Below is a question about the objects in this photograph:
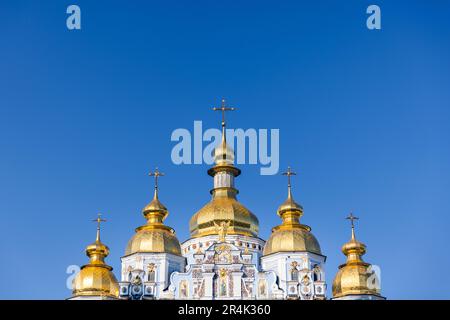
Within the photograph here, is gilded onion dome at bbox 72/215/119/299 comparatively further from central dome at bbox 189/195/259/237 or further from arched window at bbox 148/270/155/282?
central dome at bbox 189/195/259/237

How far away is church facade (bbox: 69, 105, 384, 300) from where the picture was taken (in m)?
50.6

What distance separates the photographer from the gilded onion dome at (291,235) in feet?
178

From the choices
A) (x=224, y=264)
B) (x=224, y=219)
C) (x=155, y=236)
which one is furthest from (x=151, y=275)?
(x=224, y=219)

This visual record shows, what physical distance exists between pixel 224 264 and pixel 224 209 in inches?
402

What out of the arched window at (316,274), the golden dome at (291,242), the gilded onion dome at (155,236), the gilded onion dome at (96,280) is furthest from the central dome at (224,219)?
the gilded onion dome at (96,280)

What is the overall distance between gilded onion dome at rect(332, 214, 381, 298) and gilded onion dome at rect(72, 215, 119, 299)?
15.0 m

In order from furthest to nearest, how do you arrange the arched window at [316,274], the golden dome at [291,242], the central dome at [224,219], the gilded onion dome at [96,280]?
the central dome at [224,219] → the golden dome at [291,242] → the arched window at [316,274] → the gilded onion dome at [96,280]

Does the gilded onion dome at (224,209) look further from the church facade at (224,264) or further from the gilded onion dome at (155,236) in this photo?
the gilded onion dome at (155,236)

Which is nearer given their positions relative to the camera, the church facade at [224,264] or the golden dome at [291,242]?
the church facade at [224,264]

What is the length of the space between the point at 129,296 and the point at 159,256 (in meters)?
4.27

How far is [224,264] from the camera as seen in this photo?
50812 mm
